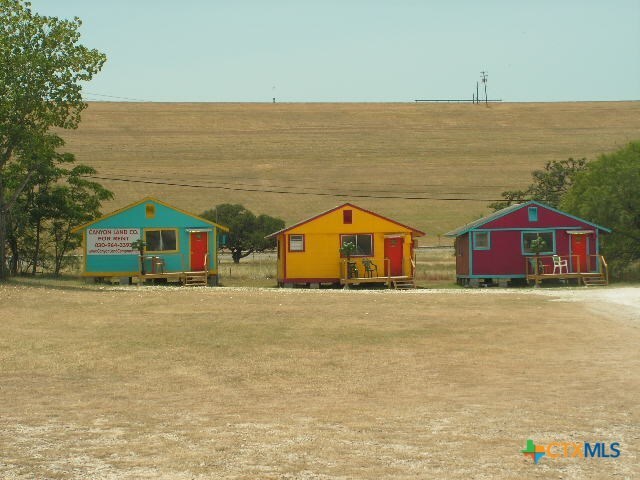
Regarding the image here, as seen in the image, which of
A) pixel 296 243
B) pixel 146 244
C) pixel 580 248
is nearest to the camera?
pixel 146 244

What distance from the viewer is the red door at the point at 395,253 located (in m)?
42.1

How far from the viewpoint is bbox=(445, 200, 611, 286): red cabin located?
4172 centimetres

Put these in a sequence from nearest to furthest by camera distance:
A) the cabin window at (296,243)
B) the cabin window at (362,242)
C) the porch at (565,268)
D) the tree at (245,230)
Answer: the porch at (565,268) < the cabin window at (362,242) < the cabin window at (296,243) < the tree at (245,230)

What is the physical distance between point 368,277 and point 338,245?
73.1 inches

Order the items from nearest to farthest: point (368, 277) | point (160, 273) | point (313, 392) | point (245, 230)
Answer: point (313, 392) < point (160, 273) < point (368, 277) < point (245, 230)

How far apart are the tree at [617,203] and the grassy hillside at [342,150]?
33.1 meters

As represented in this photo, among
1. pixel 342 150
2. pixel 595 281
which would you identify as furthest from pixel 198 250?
pixel 342 150

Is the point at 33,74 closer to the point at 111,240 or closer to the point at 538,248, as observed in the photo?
the point at 111,240

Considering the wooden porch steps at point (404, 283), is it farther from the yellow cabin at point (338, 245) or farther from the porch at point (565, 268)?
the porch at point (565, 268)

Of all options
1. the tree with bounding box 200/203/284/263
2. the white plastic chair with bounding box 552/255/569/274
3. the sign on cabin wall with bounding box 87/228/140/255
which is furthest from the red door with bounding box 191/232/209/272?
the tree with bounding box 200/203/284/263

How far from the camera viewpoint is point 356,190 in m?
86.2

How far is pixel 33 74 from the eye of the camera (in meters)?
33.6

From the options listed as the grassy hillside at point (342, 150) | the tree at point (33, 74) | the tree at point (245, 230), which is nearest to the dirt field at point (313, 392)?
the tree at point (33, 74)

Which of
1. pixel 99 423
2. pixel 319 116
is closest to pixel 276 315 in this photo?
pixel 99 423
